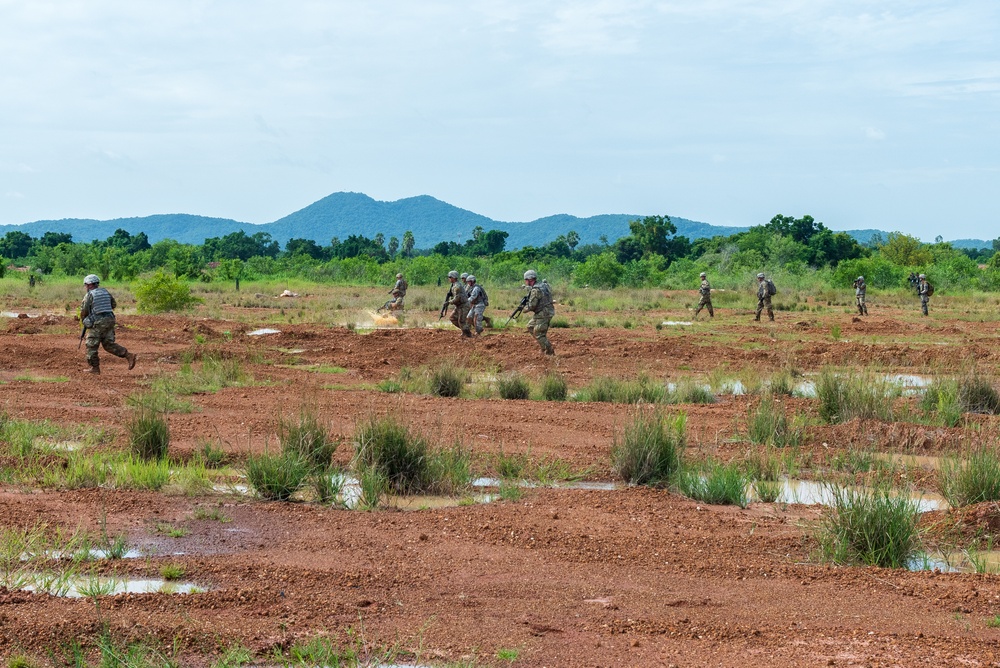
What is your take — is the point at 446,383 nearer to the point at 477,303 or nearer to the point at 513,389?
the point at 513,389

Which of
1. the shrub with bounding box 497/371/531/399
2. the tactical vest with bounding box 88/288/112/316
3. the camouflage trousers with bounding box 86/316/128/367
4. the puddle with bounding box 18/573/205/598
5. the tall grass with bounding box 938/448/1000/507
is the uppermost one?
the tactical vest with bounding box 88/288/112/316

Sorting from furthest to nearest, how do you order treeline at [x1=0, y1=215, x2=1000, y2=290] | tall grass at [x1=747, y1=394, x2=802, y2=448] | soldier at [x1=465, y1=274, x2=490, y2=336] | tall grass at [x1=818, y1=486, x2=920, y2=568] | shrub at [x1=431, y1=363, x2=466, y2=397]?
treeline at [x1=0, y1=215, x2=1000, y2=290] → soldier at [x1=465, y1=274, x2=490, y2=336] → shrub at [x1=431, y1=363, x2=466, y2=397] → tall grass at [x1=747, y1=394, x2=802, y2=448] → tall grass at [x1=818, y1=486, x2=920, y2=568]

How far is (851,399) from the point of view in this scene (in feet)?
45.3

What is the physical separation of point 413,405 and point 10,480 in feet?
20.1

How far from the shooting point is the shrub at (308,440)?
33.0 feet

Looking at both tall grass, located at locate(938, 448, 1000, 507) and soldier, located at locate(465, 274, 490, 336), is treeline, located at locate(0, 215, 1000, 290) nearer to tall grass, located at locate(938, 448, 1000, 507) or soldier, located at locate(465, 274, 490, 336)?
soldier, located at locate(465, 274, 490, 336)

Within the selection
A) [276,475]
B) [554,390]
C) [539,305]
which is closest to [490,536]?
[276,475]

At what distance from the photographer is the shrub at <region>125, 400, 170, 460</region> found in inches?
431

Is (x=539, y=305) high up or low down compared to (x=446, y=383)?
up

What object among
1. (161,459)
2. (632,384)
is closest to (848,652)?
(161,459)

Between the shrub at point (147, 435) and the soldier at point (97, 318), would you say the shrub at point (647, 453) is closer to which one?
the shrub at point (147, 435)

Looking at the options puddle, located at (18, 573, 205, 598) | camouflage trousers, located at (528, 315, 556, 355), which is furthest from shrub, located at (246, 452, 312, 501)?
camouflage trousers, located at (528, 315, 556, 355)

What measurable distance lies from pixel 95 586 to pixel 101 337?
39.1 feet

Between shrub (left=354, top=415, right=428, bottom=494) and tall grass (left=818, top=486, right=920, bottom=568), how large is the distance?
3793mm
